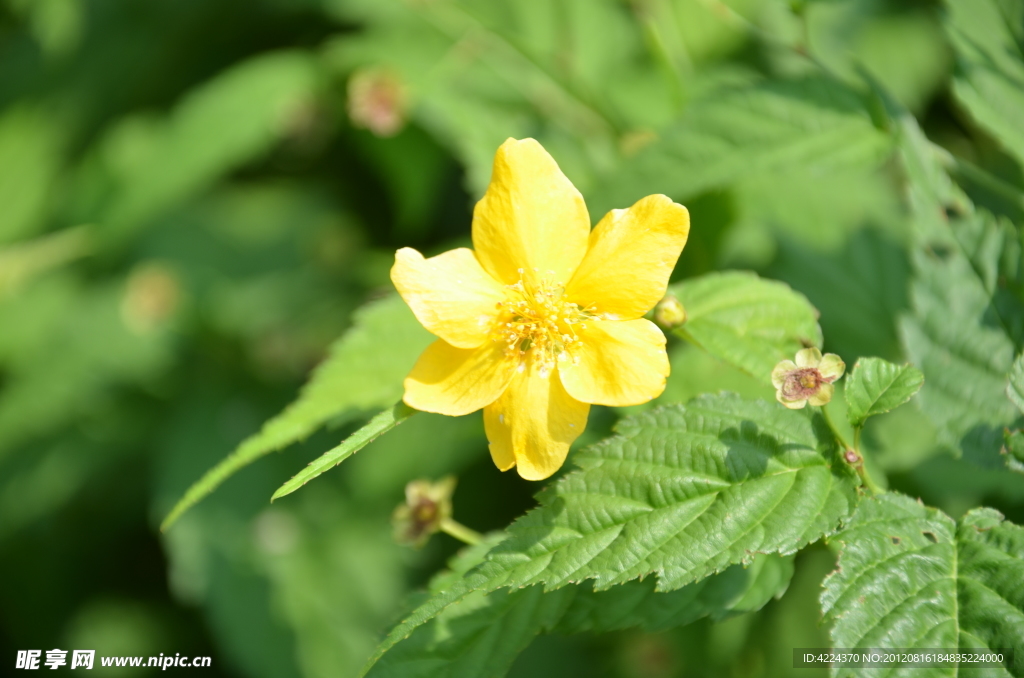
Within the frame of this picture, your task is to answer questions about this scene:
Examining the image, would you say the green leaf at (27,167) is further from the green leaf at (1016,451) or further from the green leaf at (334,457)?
the green leaf at (1016,451)

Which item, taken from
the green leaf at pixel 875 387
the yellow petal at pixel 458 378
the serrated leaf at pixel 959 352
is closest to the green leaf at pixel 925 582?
the green leaf at pixel 875 387

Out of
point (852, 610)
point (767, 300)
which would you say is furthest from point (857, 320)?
point (852, 610)

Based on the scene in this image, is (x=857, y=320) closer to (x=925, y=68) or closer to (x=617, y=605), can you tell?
(x=617, y=605)

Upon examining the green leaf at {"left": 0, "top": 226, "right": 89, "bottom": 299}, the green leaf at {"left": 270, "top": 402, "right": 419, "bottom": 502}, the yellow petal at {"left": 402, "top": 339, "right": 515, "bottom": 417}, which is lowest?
the green leaf at {"left": 0, "top": 226, "right": 89, "bottom": 299}

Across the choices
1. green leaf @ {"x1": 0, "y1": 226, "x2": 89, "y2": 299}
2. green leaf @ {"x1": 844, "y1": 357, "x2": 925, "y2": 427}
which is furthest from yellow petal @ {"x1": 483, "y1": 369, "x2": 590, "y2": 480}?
green leaf @ {"x1": 0, "y1": 226, "x2": 89, "y2": 299}

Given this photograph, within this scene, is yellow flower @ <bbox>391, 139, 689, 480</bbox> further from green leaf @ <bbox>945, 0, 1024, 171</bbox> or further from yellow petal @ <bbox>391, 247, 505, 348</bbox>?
green leaf @ <bbox>945, 0, 1024, 171</bbox>
